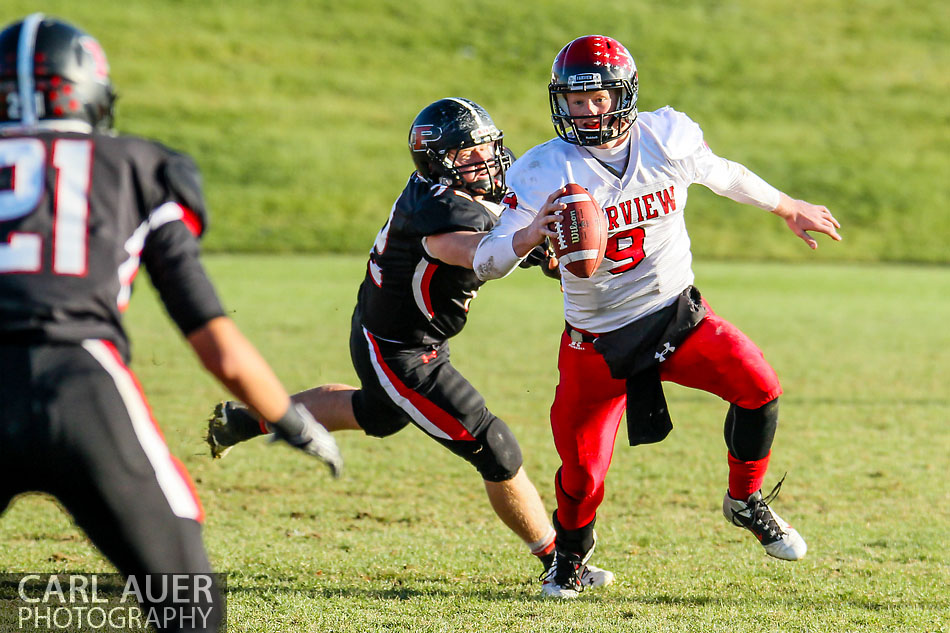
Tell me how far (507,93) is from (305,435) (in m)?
29.1

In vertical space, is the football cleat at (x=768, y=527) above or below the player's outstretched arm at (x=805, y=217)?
below

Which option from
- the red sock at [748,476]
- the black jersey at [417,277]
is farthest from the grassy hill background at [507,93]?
the red sock at [748,476]

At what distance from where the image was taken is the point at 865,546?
4.70m

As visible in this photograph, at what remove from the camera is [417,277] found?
14.4ft

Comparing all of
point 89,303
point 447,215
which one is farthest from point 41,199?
point 447,215

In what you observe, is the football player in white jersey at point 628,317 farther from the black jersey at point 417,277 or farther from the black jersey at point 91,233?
the black jersey at point 91,233

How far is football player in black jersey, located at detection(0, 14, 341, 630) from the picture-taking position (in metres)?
2.14

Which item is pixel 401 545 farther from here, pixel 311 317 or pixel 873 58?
pixel 873 58

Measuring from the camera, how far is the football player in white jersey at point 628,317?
13.6ft

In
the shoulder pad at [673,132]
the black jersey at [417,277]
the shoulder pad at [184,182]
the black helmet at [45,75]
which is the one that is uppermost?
the black helmet at [45,75]

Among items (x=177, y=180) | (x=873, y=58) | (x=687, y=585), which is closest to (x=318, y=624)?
(x=687, y=585)

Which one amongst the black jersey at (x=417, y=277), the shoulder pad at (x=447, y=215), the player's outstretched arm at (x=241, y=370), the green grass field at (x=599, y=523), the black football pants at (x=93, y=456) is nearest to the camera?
the black football pants at (x=93, y=456)

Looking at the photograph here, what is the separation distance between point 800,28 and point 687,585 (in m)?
35.0

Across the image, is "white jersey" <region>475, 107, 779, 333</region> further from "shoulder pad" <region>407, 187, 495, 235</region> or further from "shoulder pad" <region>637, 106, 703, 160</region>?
"shoulder pad" <region>407, 187, 495, 235</region>
